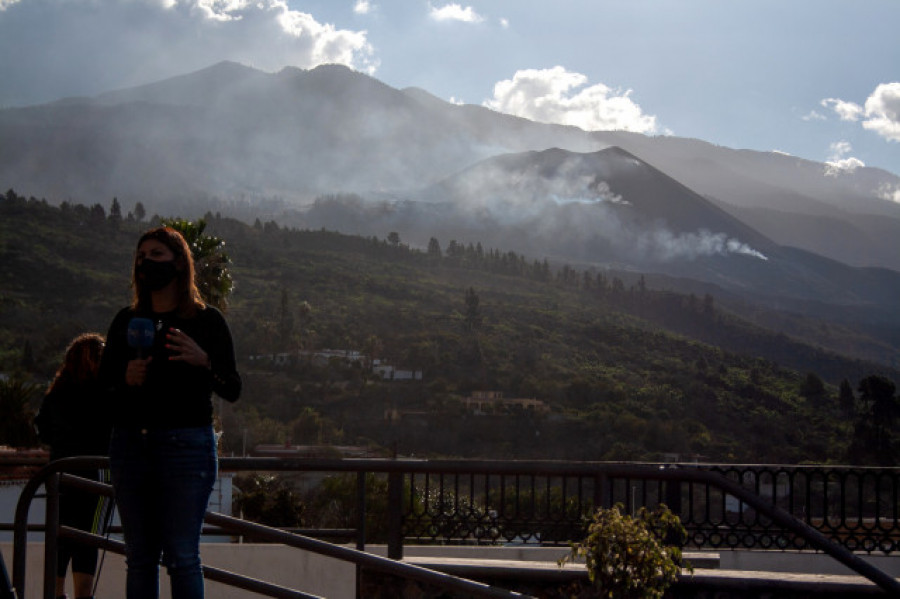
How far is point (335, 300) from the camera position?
245 ft

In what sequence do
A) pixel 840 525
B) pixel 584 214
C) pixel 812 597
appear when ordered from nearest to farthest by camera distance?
pixel 812 597 < pixel 840 525 < pixel 584 214

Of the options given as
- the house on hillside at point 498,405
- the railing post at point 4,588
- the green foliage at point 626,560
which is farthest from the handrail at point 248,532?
the house on hillside at point 498,405

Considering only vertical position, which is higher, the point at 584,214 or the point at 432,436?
the point at 584,214

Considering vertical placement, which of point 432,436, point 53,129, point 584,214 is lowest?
point 432,436

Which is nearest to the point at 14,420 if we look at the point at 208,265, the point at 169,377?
the point at 208,265

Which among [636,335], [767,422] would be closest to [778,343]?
[636,335]

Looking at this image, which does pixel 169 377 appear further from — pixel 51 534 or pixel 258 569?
pixel 258 569

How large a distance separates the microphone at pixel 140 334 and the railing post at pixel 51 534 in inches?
39.3

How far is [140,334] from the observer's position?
3234 millimetres

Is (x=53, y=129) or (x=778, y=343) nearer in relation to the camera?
(x=778, y=343)

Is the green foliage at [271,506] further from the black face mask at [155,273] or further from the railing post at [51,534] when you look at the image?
the black face mask at [155,273]

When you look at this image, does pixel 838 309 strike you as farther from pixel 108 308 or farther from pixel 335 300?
pixel 108 308

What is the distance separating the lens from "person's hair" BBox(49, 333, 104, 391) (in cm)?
489

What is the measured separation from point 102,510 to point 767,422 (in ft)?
188
